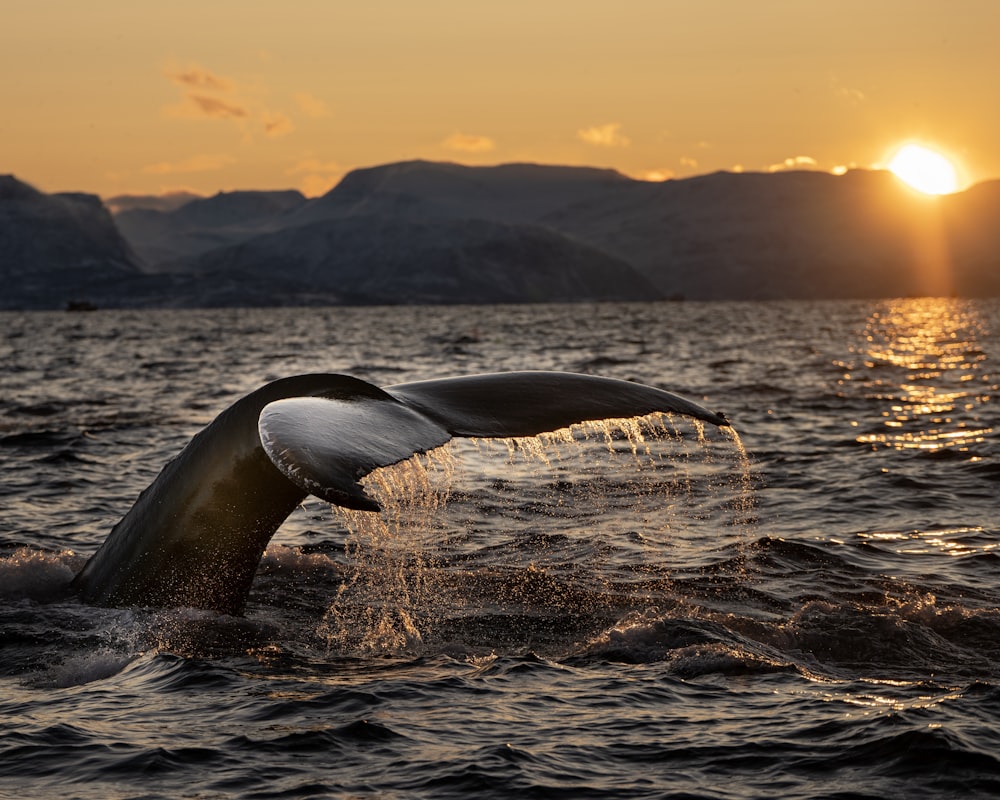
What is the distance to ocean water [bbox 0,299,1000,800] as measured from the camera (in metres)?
5.80

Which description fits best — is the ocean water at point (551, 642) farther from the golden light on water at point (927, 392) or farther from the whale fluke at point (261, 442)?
the golden light on water at point (927, 392)

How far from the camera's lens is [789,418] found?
22312 mm

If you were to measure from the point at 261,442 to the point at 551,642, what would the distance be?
11.6ft

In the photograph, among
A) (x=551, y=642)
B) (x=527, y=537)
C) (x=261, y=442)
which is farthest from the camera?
(x=527, y=537)

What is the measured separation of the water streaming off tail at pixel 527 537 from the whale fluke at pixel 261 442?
13 cm

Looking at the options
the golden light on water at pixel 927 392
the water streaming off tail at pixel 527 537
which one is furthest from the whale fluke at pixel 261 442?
the golden light on water at pixel 927 392

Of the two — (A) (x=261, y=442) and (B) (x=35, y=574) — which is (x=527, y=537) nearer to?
(B) (x=35, y=574)

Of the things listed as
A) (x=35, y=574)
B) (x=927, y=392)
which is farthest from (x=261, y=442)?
(x=927, y=392)

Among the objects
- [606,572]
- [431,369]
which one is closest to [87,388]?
[431,369]

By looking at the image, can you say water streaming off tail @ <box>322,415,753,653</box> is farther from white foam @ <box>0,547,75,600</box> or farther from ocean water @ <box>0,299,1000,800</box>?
white foam @ <box>0,547,75,600</box>

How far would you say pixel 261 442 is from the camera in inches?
196

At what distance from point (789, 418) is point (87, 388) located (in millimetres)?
18730

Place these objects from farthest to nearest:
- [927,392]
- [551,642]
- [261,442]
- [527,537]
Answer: [927,392], [527,537], [551,642], [261,442]

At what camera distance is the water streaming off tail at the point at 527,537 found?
8078 millimetres
